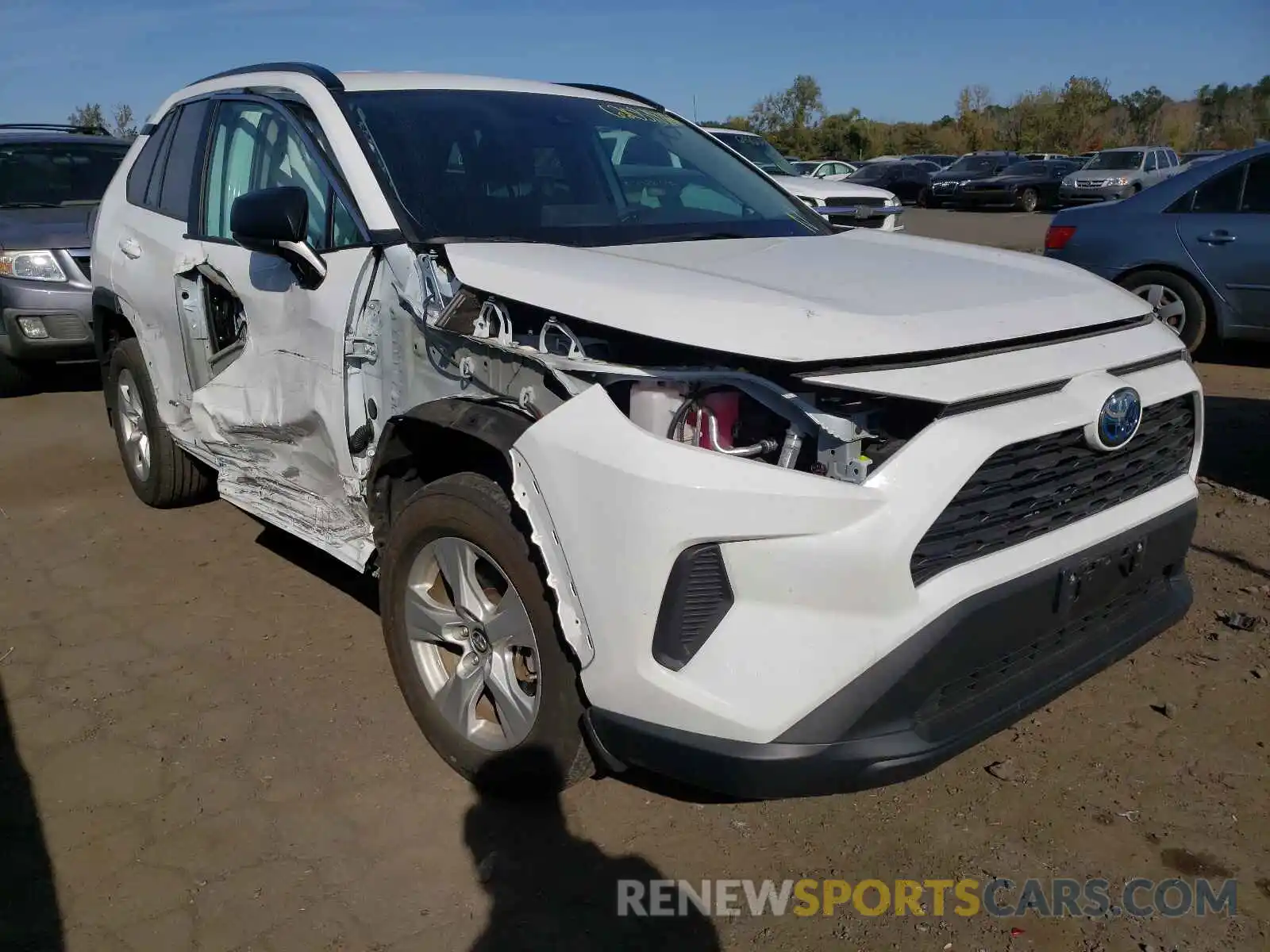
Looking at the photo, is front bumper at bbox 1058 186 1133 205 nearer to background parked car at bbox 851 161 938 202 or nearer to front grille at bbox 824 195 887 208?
background parked car at bbox 851 161 938 202

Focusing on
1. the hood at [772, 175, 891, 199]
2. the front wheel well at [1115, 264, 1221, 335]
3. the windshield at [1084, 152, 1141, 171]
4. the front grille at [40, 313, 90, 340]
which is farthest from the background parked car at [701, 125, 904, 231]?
the windshield at [1084, 152, 1141, 171]

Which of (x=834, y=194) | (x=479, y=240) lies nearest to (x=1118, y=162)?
(x=834, y=194)

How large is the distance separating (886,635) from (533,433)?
2.91ft

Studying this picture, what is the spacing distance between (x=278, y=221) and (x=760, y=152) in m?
11.9

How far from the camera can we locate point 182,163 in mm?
4434

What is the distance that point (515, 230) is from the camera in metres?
3.11

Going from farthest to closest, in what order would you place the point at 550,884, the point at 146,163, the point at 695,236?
the point at 146,163, the point at 695,236, the point at 550,884

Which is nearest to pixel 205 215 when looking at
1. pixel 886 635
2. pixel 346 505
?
pixel 346 505

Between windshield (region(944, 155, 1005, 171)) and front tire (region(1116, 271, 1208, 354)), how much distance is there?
2525 centimetres

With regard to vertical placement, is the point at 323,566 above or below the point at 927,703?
below

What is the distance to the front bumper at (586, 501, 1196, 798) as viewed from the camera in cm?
215

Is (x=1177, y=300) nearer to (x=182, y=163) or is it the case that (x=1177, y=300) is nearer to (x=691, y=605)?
(x=182, y=163)

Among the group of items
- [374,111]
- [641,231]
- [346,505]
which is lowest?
[346,505]

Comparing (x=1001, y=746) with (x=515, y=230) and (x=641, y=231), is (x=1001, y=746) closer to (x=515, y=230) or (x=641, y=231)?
(x=641, y=231)
